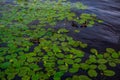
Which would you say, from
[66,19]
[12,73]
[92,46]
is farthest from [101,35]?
[12,73]

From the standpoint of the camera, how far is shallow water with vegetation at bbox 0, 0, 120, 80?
10.0 ft

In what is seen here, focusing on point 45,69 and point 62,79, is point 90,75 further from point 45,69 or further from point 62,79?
point 45,69

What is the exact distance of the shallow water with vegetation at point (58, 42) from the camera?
10.0 ft

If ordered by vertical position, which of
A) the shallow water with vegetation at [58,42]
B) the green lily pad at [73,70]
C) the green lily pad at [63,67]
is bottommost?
the green lily pad at [73,70]

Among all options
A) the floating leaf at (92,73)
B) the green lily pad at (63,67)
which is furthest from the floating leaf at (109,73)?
the green lily pad at (63,67)

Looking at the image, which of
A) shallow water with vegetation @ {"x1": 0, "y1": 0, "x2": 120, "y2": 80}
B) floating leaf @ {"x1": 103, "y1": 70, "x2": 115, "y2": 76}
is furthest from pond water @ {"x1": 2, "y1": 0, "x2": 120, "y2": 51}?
floating leaf @ {"x1": 103, "y1": 70, "x2": 115, "y2": 76}

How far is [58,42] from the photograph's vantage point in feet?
12.7

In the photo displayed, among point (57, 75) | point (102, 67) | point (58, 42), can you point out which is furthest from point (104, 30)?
point (57, 75)

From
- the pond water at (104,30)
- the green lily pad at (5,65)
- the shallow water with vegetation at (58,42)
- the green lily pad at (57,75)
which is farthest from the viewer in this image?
the pond water at (104,30)

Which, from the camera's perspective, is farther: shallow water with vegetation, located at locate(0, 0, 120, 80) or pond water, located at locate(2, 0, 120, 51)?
pond water, located at locate(2, 0, 120, 51)

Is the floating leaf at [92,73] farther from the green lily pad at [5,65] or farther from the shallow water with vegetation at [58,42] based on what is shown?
the green lily pad at [5,65]

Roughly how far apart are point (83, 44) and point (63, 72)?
1022 millimetres

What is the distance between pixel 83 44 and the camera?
3.86m

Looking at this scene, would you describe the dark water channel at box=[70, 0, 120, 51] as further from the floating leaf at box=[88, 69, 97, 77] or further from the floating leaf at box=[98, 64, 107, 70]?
the floating leaf at box=[88, 69, 97, 77]
